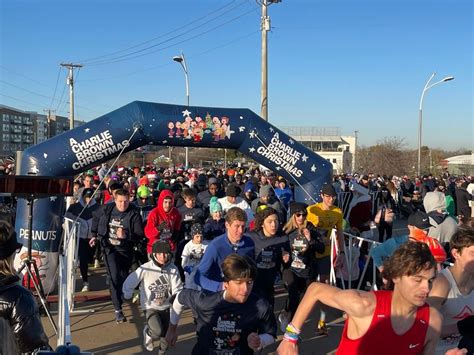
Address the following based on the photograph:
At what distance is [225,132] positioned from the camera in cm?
823

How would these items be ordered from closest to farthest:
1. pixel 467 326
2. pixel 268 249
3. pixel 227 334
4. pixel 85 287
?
pixel 467 326 < pixel 227 334 < pixel 268 249 < pixel 85 287

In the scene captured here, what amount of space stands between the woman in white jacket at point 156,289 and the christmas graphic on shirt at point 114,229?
1434 millimetres

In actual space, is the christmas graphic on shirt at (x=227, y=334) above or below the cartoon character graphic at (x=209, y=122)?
below

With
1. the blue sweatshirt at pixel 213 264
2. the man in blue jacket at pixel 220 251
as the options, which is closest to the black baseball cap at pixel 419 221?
the man in blue jacket at pixel 220 251

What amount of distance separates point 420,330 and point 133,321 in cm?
464

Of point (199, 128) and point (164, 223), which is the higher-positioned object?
point (199, 128)

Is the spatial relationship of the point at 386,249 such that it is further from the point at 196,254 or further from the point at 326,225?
the point at 196,254

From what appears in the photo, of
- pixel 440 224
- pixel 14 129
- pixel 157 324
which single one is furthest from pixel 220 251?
pixel 14 129

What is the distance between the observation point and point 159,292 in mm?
4957

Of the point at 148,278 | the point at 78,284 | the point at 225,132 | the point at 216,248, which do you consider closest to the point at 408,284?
the point at 216,248

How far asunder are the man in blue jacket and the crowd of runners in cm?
1

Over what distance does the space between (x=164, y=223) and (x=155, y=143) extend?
168 cm

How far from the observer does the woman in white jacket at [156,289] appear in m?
4.84

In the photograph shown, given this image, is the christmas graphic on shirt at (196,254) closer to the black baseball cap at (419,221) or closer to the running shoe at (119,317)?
the running shoe at (119,317)
